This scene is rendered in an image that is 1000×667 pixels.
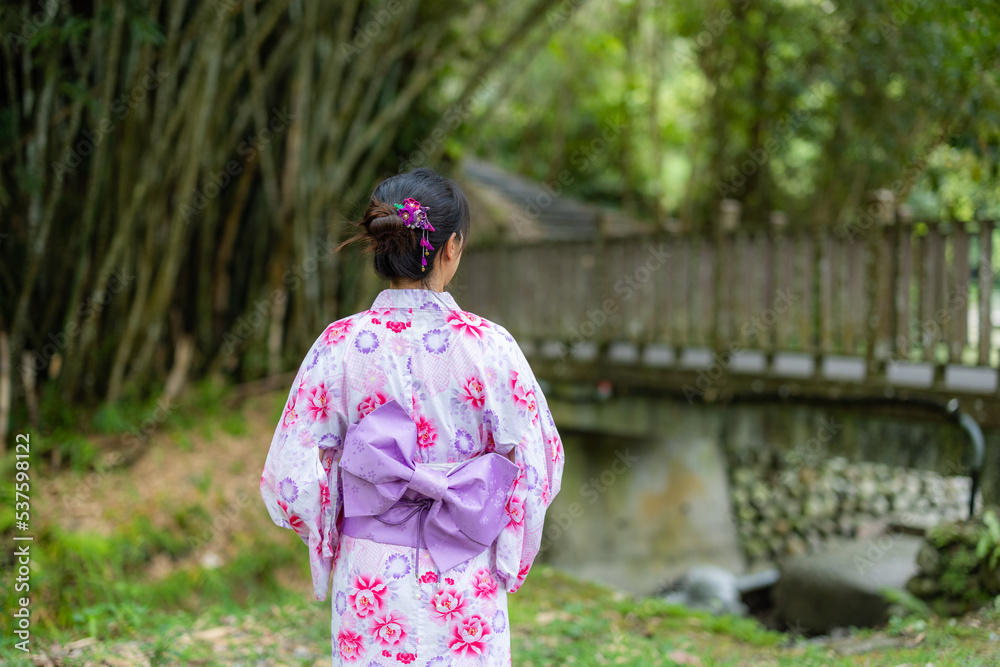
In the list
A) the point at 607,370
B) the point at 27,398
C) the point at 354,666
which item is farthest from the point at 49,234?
the point at 354,666

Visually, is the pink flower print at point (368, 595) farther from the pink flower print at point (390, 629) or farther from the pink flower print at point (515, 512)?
the pink flower print at point (515, 512)

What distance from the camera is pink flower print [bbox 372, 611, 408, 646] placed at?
5.41 feet

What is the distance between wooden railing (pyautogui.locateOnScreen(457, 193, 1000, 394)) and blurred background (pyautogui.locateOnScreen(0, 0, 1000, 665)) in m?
0.02

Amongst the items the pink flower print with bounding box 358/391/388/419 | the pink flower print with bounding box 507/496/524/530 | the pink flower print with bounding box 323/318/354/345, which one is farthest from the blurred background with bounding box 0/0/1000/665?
the pink flower print with bounding box 507/496/524/530

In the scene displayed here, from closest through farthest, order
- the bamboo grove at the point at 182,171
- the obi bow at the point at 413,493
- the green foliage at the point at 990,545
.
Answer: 1. the obi bow at the point at 413,493
2. the green foliage at the point at 990,545
3. the bamboo grove at the point at 182,171

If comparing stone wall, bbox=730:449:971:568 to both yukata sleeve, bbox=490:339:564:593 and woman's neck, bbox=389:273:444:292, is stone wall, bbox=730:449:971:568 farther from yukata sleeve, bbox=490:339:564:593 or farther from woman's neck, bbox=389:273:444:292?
woman's neck, bbox=389:273:444:292

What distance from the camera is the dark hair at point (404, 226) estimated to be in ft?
5.39

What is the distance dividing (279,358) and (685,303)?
3.39m

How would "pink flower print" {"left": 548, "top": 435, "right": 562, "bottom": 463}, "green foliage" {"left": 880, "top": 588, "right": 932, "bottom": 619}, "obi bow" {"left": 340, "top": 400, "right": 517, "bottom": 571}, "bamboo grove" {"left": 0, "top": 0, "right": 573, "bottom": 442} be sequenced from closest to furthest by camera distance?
"obi bow" {"left": 340, "top": 400, "right": 517, "bottom": 571}
"pink flower print" {"left": 548, "top": 435, "right": 562, "bottom": 463}
"green foliage" {"left": 880, "top": 588, "right": 932, "bottom": 619}
"bamboo grove" {"left": 0, "top": 0, "right": 573, "bottom": 442}

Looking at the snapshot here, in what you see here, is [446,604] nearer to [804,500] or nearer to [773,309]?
[773,309]

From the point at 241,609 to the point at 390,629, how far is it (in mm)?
2556

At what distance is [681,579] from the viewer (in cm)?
609

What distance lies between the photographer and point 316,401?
1.69 meters

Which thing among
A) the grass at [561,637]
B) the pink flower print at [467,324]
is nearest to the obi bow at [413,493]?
the pink flower print at [467,324]
